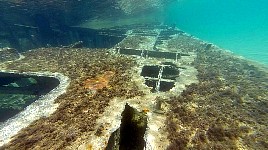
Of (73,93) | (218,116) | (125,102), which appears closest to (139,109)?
(125,102)

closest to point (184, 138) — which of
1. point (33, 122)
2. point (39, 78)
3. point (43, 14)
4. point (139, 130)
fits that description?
point (139, 130)

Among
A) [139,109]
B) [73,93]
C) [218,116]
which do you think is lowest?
[218,116]

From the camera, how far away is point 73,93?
28.0 feet

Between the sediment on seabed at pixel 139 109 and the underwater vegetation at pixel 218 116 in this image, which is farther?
the underwater vegetation at pixel 218 116

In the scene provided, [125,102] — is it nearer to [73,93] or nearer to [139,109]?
[139,109]

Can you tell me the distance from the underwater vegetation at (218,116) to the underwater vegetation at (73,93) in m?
2.12

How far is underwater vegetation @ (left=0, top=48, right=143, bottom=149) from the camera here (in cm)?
571

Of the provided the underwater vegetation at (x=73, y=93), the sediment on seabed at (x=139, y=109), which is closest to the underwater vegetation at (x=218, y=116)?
the sediment on seabed at (x=139, y=109)

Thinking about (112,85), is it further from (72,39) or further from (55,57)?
(72,39)

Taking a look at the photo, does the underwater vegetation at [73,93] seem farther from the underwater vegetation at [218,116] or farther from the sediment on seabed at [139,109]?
the underwater vegetation at [218,116]

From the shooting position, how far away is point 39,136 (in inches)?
228

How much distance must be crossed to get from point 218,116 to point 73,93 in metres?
5.33

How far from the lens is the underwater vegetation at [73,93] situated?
5.71 m

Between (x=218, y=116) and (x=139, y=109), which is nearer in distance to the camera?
(x=139, y=109)
